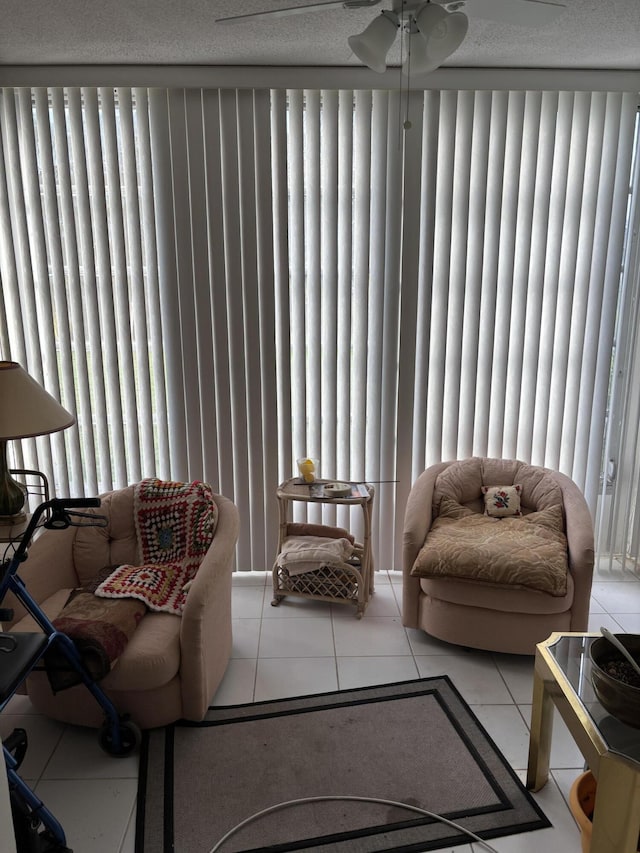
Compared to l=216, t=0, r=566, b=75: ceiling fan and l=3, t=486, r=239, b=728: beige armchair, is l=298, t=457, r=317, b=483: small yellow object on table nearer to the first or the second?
l=3, t=486, r=239, b=728: beige armchair

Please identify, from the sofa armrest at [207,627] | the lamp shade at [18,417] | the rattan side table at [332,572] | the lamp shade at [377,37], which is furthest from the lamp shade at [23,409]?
the lamp shade at [377,37]

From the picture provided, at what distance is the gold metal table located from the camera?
1590mm

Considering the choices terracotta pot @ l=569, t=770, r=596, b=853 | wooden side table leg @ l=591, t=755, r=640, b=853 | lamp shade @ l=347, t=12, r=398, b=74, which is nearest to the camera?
wooden side table leg @ l=591, t=755, r=640, b=853

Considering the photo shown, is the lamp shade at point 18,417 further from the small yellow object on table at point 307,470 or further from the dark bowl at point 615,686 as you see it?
the dark bowl at point 615,686

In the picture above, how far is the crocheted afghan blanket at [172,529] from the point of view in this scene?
9.09ft

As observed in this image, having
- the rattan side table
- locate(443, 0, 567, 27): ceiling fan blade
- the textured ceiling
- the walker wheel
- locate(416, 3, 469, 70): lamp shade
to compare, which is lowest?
the walker wheel

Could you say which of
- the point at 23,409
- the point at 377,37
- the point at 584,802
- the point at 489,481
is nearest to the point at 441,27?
the point at 377,37

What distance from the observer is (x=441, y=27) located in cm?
184

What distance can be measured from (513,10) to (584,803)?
2.49 meters

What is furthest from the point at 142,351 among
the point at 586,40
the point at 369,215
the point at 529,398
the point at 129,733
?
the point at 586,40

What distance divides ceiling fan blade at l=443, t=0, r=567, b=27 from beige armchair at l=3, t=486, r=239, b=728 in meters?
2.14

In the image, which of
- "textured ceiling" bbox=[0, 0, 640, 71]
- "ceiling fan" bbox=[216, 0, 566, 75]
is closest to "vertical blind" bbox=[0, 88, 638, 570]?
"textured ceiling" bbox=[0, 0, 640, 71]

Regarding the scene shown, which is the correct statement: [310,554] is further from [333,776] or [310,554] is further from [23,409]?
[23,409]

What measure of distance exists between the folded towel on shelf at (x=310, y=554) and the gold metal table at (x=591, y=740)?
4.30ft
